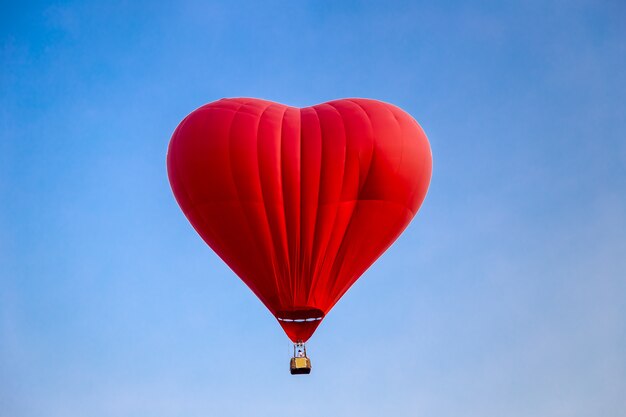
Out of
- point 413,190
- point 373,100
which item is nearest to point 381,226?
point 413,190

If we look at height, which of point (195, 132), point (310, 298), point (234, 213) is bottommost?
point (310, 298)

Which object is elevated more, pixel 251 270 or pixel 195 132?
pixel 195 132

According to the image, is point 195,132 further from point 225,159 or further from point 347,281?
point 347,281
